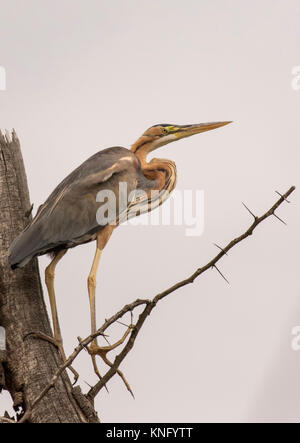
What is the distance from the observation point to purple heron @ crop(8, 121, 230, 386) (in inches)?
136

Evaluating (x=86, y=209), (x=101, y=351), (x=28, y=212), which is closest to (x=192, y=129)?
(x=86, y=209)

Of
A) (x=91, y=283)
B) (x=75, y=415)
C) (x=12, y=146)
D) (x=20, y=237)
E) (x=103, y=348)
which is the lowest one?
(x=75, y=415)

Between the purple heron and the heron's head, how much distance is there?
111 millimetres

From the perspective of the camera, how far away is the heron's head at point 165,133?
Answer: 3994 mm

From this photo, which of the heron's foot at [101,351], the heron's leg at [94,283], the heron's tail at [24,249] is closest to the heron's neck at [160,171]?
the heron's leg at [94,283]

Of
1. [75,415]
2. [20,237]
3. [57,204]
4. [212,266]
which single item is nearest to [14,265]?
[20,237]

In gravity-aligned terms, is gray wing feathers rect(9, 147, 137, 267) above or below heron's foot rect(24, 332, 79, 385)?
above

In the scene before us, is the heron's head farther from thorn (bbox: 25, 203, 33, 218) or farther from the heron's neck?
thorn (bbox: 25, 203, 33, 218)

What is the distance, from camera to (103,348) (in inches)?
134

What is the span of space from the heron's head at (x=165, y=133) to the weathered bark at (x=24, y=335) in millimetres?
662

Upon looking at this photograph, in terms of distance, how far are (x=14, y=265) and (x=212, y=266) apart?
0.91m

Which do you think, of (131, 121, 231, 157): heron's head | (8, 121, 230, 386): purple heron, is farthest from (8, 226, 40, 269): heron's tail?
(131, 121, 231, 157): heron's head

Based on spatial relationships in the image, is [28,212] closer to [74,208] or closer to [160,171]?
[74,208]
